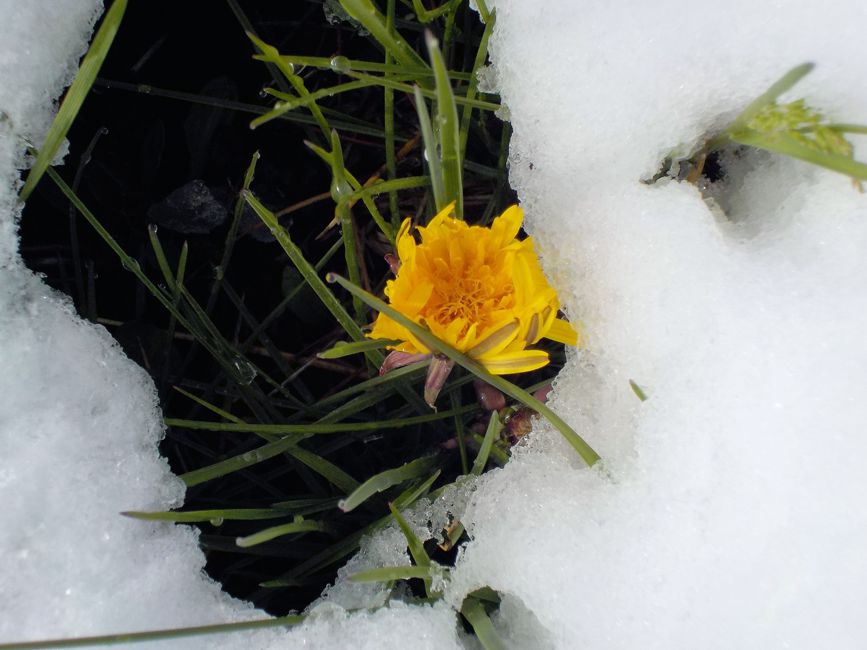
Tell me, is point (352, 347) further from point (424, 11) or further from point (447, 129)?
point (424, 11)

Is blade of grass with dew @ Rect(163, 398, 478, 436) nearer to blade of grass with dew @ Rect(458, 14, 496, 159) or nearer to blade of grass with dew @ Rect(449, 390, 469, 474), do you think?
blade of grass with dew @ Rect(449, 390, 469, 474)

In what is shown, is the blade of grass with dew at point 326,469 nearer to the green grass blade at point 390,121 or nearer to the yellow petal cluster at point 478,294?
the yellow petal cluster at point 478,294

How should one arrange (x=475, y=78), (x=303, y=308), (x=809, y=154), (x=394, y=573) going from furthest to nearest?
(x=303, y=308) < (x=475, y=78) < (x=394, y=573) < (x=809, y=154)

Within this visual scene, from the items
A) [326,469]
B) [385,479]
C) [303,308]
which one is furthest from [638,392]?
[303,308]

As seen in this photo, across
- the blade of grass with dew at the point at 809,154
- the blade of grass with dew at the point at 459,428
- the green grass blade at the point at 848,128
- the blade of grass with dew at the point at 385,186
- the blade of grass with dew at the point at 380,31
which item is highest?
the green grass blade at the point at 848,128

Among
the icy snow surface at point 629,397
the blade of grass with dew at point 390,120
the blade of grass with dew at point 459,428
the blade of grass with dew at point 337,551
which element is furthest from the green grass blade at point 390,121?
the blade of grass with dew at point 337,551

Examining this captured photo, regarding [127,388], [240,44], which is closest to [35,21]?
[240,44]
